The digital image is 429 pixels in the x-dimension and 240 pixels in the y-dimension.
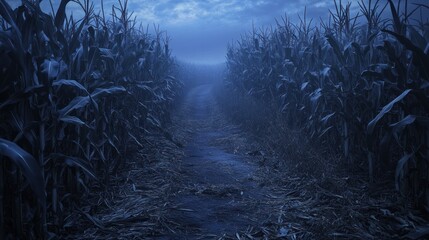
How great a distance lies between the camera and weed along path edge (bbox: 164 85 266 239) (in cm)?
296

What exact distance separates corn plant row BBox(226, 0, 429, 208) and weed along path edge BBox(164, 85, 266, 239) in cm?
134

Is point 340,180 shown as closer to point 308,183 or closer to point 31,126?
point 308,183

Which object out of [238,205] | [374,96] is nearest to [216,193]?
[238,205]

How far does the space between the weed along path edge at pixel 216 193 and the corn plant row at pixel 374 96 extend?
134 cm

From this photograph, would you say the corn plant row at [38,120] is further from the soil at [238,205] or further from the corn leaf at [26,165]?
the soil at [238,205]

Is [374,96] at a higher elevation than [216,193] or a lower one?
higher

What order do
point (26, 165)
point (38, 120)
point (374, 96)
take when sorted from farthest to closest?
point (374, 96) → point (38, 120) → point (26, 165)

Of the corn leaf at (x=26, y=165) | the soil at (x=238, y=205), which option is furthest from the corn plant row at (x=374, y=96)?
the corn leaf at (x=26, y=165)

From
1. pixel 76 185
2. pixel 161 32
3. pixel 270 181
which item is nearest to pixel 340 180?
pixel 270 181

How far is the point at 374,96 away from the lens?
11.2ft

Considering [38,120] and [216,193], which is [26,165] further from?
[216,193]

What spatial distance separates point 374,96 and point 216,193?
2108mm

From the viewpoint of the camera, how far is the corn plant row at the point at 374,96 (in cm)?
278

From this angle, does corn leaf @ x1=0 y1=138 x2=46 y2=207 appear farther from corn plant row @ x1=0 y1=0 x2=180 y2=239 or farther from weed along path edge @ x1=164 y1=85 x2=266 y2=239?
weed along path edge @ x1=164 y1=85 x2=266 y2=239
